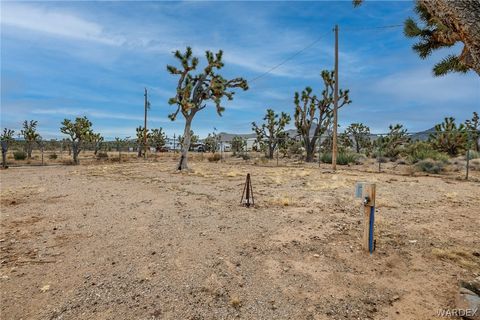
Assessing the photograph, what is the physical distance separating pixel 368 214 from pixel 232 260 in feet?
7.06

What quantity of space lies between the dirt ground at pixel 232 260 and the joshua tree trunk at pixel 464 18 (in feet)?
8.63

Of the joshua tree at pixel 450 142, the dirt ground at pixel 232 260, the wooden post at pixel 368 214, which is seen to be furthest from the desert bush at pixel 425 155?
the wooden post at pixel 368 214

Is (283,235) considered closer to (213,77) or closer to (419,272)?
(419,272)

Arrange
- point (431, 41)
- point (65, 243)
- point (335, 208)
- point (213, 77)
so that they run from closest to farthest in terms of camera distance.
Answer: point (65, 243) < point (431, 41) < point (335, 208) < point (213, 77)

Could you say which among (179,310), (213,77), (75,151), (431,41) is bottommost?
(179,310)

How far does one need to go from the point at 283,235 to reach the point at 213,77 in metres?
15.0

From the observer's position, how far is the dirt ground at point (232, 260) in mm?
3359

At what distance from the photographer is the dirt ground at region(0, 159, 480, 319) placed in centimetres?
336

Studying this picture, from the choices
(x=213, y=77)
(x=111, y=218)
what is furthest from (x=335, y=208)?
(x=213, y=77)

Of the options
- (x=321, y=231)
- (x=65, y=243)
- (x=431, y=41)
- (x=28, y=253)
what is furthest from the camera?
(x=431, y=41)

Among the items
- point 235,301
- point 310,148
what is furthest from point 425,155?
point 235,301

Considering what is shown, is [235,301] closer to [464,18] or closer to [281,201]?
[464,18]

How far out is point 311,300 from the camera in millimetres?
3473

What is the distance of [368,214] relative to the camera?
4723 mm
